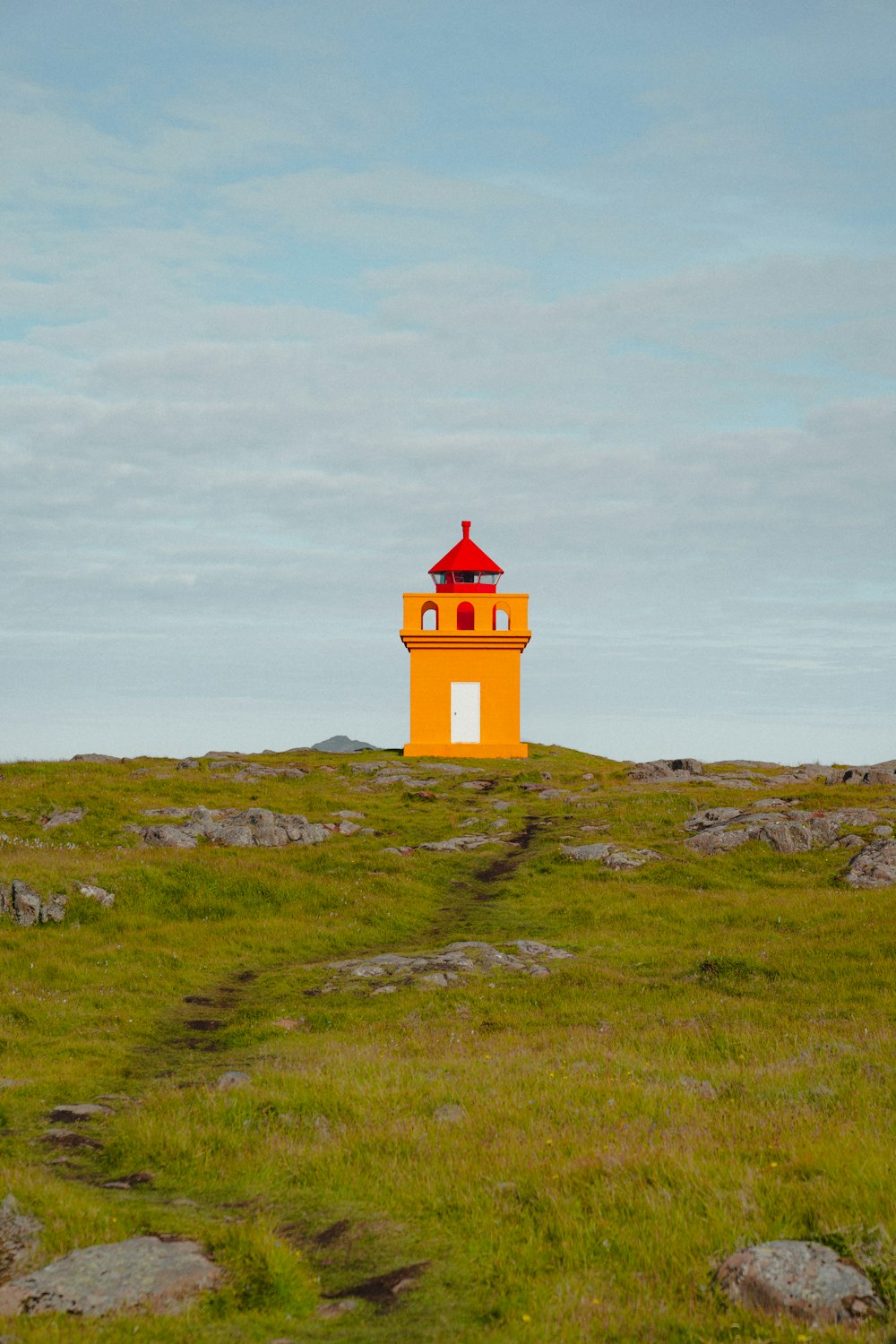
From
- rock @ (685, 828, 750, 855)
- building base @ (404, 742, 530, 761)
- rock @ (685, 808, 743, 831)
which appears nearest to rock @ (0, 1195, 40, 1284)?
rock @ (685, 828, 750, 855)

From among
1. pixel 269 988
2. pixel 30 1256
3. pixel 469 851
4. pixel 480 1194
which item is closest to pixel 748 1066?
pixel 480 1194

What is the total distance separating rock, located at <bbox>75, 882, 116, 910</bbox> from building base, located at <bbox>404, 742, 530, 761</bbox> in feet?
160

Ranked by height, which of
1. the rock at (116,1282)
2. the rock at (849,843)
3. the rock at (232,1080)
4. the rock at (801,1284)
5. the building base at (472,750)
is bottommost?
the rock at (232,1080)

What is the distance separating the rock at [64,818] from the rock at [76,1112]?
2791cm

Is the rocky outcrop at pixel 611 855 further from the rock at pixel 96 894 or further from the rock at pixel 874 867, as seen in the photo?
the rock at pixel 96 894

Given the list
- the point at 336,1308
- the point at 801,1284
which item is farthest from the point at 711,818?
the point at 336,1308

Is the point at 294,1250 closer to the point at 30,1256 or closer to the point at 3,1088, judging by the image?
the point at 30,1256

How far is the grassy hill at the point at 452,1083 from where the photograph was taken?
29.3 feet

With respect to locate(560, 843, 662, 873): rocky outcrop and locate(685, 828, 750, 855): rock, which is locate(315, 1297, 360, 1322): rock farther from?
locate(685, 828, 750, 855): rock

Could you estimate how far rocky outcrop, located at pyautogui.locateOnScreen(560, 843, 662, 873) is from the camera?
128 feet

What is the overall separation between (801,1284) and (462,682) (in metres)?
72.1

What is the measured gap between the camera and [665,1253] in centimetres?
898

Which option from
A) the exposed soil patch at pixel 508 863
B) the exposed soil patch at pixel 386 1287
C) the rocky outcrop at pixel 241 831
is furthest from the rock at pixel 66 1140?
the rocky outcrop at pixel 241 831

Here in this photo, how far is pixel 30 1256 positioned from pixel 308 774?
56.5 meters
